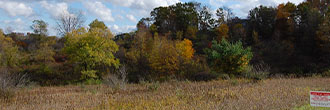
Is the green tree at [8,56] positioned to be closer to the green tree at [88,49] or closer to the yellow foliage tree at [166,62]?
the green tree at [88,49]

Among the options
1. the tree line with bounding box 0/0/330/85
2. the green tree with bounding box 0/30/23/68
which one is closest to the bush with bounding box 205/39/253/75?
the tree line with bounding box 0/0/330/85

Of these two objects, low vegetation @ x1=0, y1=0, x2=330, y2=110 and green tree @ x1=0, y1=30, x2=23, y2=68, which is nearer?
low vegetation @ x1=0, y1=0, x2=330, y2=110

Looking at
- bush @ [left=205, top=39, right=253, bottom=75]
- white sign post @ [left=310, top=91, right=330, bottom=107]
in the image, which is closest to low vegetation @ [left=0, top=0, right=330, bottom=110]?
bush @ [left=205, top=39, right=253, bottom=75]

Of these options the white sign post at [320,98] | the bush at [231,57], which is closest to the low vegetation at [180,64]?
the bush at [231,57]

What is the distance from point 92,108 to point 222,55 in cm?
1631

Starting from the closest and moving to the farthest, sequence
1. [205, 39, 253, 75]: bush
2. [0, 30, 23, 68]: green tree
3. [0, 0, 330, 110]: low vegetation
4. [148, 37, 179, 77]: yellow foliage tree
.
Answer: [0, 0, 330, 110]: low vegetation
[205, 39, 253, 75]: bush
[148, 37, 179, 77]: yellow foliage tree
[0, 30, 23, 68]: green tree

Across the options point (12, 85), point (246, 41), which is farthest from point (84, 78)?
point (246, 41)

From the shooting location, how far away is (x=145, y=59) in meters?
36.8

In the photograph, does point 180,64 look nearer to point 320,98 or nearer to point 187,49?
point 187,49

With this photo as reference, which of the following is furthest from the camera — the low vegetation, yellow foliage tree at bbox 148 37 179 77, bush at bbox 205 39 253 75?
yellow foliage tree at bbox 148 37 179 77

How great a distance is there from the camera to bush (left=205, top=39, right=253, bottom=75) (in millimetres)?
22359

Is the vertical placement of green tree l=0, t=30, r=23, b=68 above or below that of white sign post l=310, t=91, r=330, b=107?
above

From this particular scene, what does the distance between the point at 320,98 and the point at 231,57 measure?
1743 cm

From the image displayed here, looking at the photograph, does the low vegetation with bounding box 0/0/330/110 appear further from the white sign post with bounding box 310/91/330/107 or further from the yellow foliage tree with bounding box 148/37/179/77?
the white sign post with bounding box 310/91/330/107
